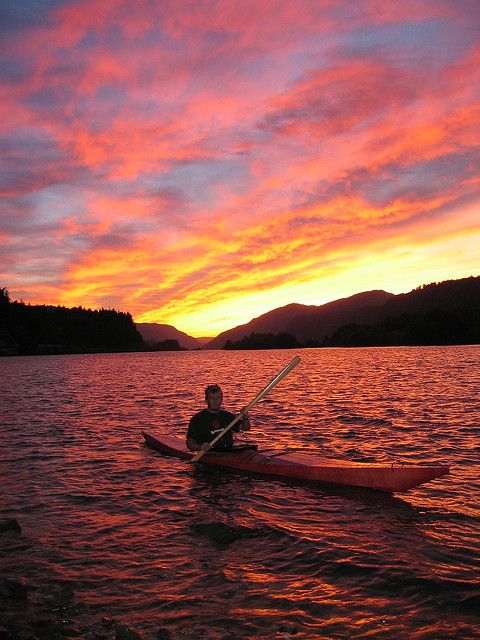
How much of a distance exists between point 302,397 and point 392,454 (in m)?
17.7

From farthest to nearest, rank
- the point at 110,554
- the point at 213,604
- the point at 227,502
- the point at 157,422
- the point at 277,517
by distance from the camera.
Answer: the point at 157,422, the point at 227,502, the point at 277,517, the point at 110,554, the point at 213,604

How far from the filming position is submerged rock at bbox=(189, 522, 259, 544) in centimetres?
781

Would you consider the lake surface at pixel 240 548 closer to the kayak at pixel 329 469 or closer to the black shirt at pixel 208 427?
the kayak at pixel 329 469

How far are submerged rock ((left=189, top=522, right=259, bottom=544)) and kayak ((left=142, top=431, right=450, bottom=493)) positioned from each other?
274 cm

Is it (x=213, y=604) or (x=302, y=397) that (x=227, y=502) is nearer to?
(x=213, y=604)

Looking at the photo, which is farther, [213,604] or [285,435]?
[285,435]

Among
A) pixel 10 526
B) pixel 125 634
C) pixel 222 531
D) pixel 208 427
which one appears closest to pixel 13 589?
pixel 125 634

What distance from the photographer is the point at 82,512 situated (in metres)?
9.20

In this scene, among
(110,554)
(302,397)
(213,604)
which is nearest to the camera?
(213,604)

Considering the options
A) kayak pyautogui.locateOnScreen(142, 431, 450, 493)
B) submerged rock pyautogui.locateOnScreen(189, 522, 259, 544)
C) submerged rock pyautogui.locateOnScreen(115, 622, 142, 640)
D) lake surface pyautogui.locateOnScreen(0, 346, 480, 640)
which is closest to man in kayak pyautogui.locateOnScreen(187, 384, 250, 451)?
kayak pyautogui.locateOnScreen(142, 431, 450, 493)

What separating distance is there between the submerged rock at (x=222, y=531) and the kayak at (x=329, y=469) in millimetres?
2738

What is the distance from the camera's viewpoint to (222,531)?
320 inches

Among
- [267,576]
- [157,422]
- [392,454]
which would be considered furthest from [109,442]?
[267,576]

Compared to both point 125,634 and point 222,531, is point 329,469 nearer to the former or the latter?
point 222,531
